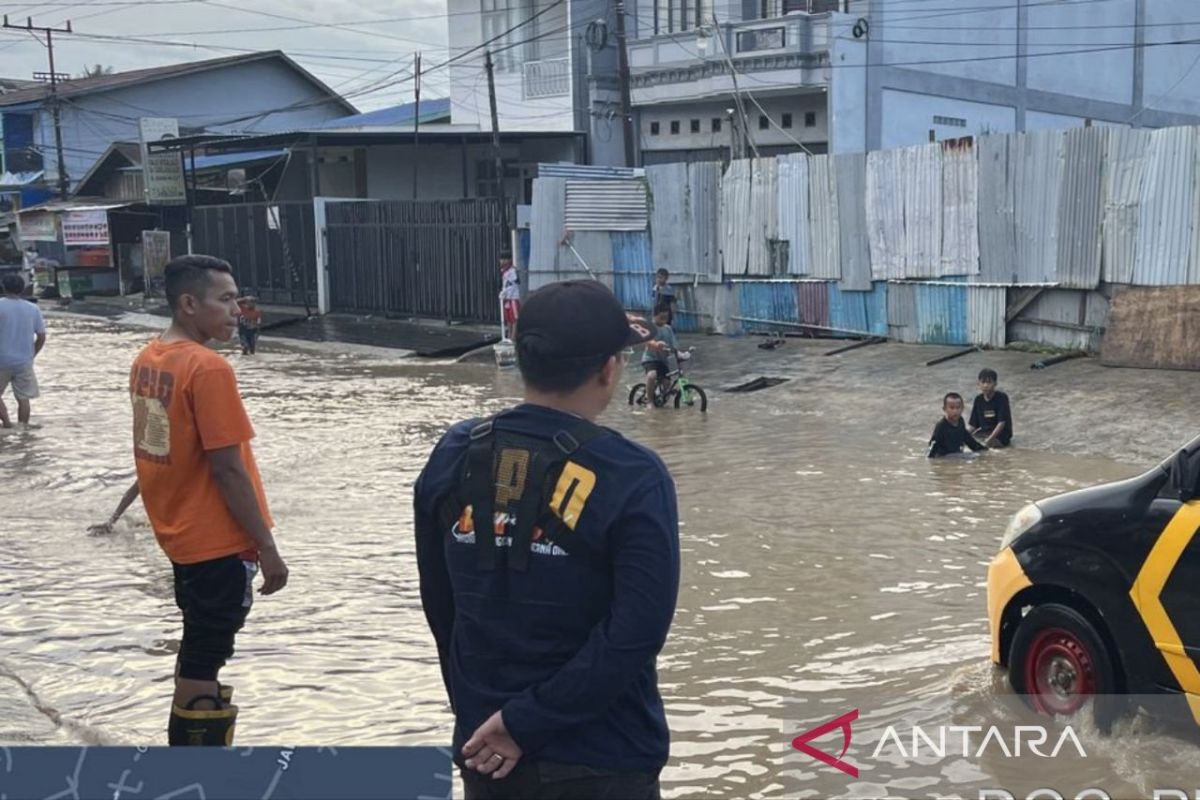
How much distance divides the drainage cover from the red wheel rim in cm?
1187

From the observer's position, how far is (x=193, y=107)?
1969 inches

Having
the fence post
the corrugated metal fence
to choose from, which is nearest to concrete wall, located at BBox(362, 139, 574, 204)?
the fence post

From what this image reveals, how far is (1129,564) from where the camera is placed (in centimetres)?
496

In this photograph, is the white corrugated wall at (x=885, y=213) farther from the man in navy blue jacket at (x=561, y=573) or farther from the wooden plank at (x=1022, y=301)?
the man in navy blue jacket at (x=561, y=573)

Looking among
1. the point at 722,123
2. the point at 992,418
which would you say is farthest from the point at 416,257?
the point at 992,418

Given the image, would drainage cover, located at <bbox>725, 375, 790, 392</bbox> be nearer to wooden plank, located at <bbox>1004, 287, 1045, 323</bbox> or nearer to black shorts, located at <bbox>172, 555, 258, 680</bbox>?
wooden plank, located at <bbox>1004, 287, 1045, 323</bbox>

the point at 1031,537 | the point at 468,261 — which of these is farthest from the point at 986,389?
the point at 468,261

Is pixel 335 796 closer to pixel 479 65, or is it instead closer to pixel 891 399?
pixel 891 399

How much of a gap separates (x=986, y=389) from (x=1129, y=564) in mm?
7897

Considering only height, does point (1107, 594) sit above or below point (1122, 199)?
below

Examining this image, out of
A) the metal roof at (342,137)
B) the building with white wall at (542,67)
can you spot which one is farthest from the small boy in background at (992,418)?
the metal roof at (342,137)

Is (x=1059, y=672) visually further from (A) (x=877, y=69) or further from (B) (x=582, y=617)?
(A) (x=877, y=69)

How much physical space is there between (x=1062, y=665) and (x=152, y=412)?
3.61 meters

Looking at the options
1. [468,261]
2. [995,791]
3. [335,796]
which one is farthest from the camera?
[468,261]
